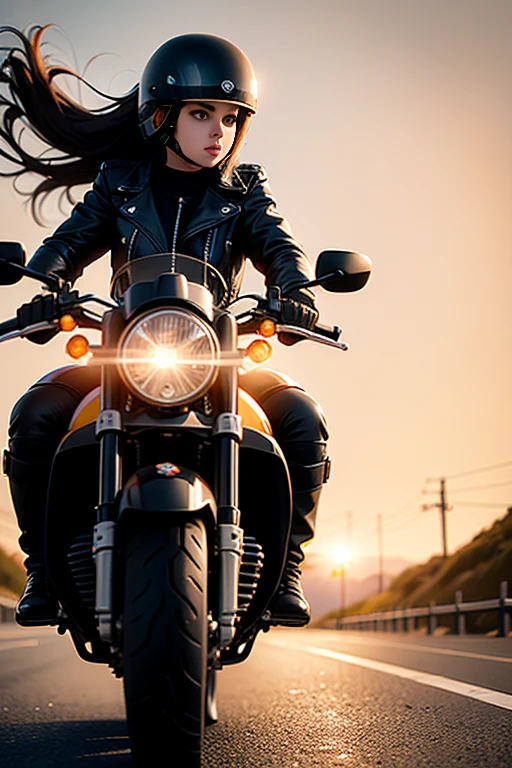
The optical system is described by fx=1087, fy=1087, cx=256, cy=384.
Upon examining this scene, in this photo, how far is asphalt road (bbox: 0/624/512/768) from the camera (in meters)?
3.93

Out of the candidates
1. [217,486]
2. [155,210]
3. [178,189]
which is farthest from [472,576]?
[217,486]

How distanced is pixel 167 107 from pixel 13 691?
395cm

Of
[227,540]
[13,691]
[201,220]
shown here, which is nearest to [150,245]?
[201,220]

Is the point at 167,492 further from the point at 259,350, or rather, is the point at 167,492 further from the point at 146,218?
the point at 146,218

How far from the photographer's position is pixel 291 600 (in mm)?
4121

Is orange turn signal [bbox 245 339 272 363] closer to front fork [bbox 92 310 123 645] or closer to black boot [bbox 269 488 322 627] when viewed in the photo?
front fork [bbox 92 310 123 645]

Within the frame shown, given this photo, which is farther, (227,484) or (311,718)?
(311,718)

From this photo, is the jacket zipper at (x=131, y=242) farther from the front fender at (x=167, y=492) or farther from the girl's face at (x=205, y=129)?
the front fender at (x=167, y=492)

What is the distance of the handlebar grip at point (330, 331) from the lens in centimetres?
406

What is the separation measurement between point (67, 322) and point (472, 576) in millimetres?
47330

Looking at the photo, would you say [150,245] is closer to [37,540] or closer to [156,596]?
[37,540]

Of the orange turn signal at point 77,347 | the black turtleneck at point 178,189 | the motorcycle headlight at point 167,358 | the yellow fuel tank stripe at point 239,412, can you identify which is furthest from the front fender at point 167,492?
the black turtleneck at point 178,189

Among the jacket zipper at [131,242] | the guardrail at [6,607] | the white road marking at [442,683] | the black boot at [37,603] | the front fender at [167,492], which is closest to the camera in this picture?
the front fender at [167,492]

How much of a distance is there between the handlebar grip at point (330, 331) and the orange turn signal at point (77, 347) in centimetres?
87
